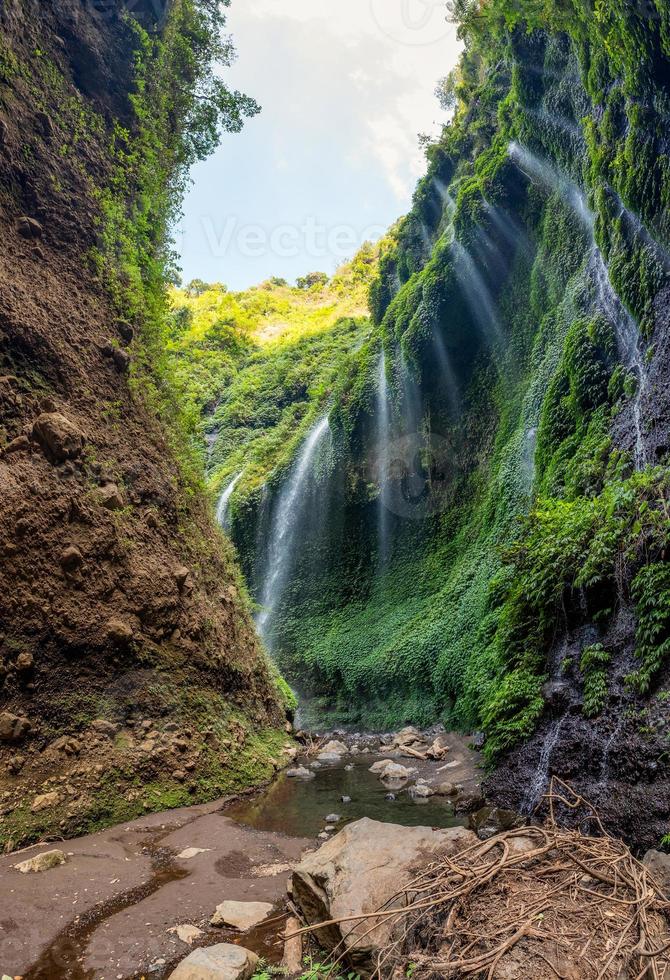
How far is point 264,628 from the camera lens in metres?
20.1

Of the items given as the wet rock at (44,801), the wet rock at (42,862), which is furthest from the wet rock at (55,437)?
the wet rock at (42,862)

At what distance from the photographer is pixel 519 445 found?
13484 mm

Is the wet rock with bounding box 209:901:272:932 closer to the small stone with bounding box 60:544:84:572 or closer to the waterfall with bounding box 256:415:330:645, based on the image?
the small stone with bounding box 60:544:84:572

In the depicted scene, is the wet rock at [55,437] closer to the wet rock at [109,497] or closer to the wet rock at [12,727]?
the wet rock at [109,497]

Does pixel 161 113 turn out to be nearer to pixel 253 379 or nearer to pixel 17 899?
pixel 17 899

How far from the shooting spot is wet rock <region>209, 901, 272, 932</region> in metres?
3.76

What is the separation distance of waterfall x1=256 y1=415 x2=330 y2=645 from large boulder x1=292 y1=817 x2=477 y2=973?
55.5ft

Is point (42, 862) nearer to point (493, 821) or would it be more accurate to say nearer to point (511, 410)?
point (493, 821)

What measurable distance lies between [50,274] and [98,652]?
17.4 ft

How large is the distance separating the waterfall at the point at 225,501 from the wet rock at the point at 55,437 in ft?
50.5

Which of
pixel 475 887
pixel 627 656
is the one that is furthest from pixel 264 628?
pixel 475 887

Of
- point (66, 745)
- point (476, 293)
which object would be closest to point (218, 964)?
point (66, 745)

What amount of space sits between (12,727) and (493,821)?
5056 mm

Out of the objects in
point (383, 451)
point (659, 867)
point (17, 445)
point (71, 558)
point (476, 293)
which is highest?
point (476, 293)
